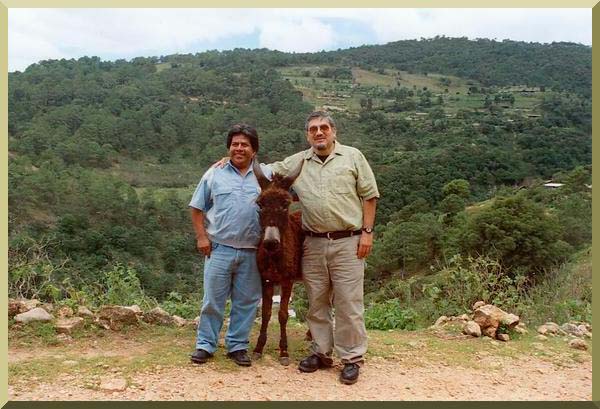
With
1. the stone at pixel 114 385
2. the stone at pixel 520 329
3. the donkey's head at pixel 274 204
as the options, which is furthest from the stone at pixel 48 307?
the stone at pixel 520 329

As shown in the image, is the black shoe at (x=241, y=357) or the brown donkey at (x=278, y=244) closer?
the brown donkey at (x=278, y=244)

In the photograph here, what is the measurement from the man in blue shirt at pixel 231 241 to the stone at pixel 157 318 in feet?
3.63

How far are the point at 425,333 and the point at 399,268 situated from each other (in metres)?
26.4

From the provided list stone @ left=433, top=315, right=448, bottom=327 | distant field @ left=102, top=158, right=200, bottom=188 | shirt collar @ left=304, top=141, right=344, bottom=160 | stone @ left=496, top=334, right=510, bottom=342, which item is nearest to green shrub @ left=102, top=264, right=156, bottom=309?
shirt collar @ left=304, top=141, right=344, bottom=160

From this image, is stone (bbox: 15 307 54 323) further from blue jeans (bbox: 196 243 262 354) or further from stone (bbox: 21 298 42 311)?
blue jeans (bbox: 196 243 262 354)

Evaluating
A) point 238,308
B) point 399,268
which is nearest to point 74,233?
point 399,268

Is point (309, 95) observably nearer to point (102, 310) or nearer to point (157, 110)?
point (157, 110)

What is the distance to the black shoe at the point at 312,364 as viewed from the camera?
4375 millimetres

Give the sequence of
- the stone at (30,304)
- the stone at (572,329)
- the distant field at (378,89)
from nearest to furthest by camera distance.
→ the stone at (30,304) < the stone at (572,329) < the distant field at (378,89)

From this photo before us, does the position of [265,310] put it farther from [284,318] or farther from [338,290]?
[338,290]

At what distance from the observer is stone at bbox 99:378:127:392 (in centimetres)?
386

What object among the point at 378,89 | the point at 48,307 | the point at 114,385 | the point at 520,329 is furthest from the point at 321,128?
the point at 378,89

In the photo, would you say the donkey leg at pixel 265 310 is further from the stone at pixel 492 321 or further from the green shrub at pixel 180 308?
the stone at pixel 492 321

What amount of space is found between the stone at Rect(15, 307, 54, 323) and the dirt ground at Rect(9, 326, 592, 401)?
1.36ft
